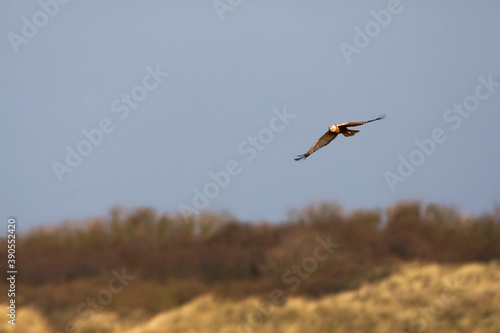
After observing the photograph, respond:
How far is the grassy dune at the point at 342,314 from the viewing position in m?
15.1

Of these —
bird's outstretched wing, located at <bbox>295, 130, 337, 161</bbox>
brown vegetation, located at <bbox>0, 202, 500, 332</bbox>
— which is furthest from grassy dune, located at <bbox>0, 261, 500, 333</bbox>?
bird's outstretched wing, located at <bbox>295, 130, 337, 161</bbox>

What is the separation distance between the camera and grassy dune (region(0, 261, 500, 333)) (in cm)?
1512

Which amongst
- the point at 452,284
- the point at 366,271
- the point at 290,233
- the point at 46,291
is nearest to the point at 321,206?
the point at 290,233

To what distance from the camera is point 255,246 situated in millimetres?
19359

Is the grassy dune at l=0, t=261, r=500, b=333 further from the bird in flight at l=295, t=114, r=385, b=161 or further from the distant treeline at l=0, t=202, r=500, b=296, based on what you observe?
the bird in flight at l=295, t=114, r=385, b=161

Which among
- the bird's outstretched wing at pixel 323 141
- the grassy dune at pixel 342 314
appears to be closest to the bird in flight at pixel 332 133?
the bird's outstretched wing at pixel 323 141

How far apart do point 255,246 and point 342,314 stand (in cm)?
→ 425

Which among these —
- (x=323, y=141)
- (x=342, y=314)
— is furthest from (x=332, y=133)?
(x=342, y=314)

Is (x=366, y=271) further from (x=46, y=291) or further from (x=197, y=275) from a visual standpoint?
(x=46, y=291)

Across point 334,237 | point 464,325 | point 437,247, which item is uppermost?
point 334,237

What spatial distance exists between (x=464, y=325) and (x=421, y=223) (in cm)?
541

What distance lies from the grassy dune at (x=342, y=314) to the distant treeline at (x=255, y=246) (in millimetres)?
707

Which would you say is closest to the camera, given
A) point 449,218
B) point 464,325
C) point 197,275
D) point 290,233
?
point 464,325

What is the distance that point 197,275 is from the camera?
701 inches
